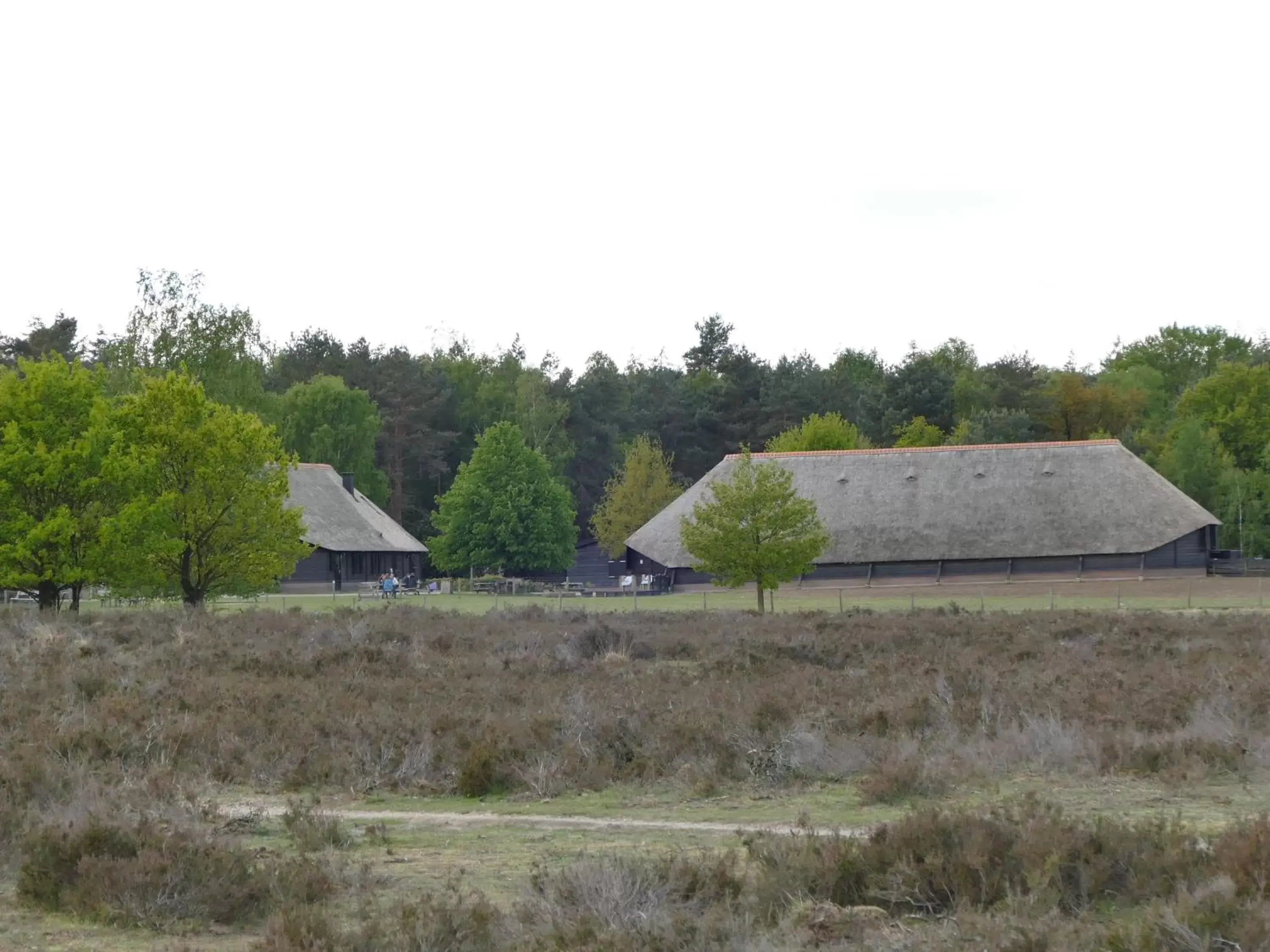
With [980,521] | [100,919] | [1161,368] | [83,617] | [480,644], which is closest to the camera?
[100,919]

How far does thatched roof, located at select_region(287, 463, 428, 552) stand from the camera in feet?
237

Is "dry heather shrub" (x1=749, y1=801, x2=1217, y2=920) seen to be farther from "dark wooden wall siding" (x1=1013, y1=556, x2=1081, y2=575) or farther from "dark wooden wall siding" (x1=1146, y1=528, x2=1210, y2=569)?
"dark wooden wall siding" (x1=1146, y1=528, x2=1210, y2=569)

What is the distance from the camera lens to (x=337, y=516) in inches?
2931

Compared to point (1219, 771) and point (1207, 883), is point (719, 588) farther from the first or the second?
point (1207, 883)

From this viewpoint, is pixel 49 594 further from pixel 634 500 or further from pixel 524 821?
pixel 634 500

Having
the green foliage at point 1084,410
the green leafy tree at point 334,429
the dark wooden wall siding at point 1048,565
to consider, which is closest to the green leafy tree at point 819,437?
the green foliage at point 1084,410

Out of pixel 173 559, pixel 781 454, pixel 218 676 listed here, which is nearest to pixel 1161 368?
pixel 781 454

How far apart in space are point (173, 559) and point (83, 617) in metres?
7.27

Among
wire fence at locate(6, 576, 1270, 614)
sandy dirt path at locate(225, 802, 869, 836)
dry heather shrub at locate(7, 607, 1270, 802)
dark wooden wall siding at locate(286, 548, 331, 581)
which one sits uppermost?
dark wooden wall siding at locate(286, 548, 331, 581)

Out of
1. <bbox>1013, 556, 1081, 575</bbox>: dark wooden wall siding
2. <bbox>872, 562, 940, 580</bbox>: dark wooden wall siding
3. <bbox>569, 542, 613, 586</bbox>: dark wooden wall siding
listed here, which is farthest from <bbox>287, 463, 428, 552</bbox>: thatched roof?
<bbox>1013, 556, 1081, 575</bbox>: dark wooden wall siding

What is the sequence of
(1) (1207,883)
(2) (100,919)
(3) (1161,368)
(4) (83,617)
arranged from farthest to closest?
(3) (1161,368), (4) (83,617), (2) (100,919), (1) (1207,883)

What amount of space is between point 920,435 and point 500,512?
26105 mm

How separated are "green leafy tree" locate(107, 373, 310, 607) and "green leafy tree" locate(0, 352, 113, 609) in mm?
1462

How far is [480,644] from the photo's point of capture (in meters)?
28.0
